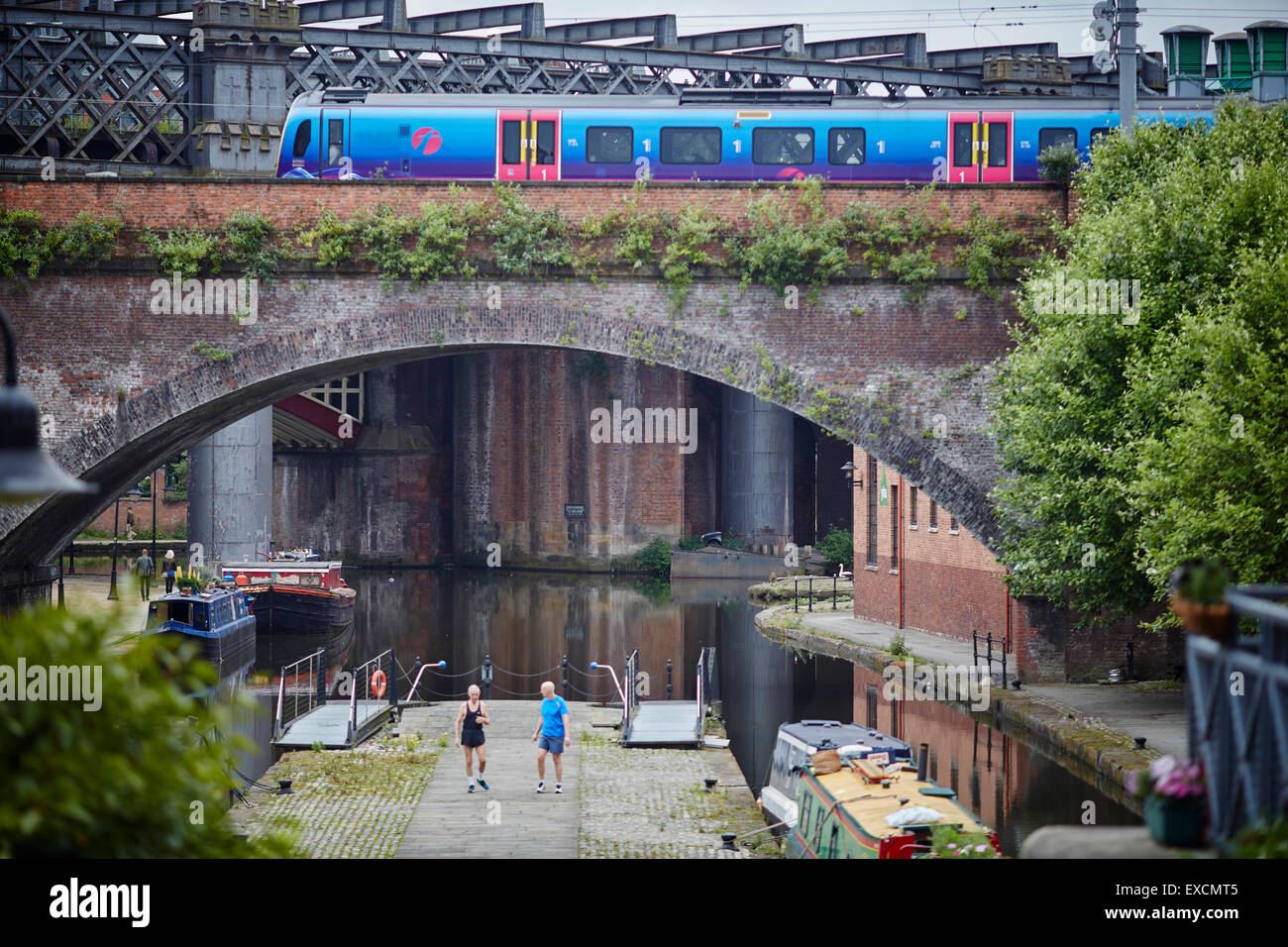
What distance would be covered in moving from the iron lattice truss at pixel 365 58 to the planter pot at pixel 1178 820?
105ft

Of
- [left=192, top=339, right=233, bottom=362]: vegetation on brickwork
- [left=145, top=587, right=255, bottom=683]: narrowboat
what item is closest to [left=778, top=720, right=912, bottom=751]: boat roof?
[left=192, top=339, right=233, bottom=362]: vegetation on brickwork

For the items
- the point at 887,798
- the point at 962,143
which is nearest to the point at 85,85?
the point at 962,143

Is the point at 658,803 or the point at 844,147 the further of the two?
the point at 844,147

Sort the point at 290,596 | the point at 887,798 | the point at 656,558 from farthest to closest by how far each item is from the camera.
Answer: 1. the point at 656,558
2. the point at 290,596
3. the point at 887,798

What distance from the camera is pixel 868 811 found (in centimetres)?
1110

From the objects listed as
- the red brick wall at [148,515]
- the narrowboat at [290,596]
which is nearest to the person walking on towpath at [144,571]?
the narrowboat at [290,596]

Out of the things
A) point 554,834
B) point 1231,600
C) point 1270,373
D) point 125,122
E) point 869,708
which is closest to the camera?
point 1231,600

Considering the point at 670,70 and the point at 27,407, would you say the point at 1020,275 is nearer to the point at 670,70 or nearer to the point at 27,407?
the point at 27,407

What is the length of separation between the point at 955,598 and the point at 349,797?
1382 centimetres

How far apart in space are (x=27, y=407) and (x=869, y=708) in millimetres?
A: 17047

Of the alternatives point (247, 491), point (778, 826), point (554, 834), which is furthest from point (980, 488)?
point (247, 491)

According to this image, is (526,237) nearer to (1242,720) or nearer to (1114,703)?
(1114,703)

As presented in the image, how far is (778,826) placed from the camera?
13836mm

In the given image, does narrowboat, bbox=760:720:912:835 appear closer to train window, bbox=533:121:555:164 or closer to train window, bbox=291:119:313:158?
train window, bbox=533:121:555:164
